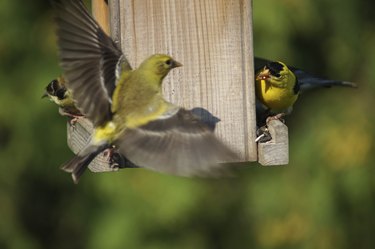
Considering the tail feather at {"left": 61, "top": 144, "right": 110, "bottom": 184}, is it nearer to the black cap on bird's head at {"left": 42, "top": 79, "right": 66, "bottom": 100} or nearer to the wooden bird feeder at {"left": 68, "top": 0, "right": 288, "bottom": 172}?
the wooden bird feeder at {"left": 68, "top": 0, "right": 288, "bottom": 172}

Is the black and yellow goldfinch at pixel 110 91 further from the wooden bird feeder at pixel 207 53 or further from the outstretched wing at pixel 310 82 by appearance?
the outstretched wing at pixel 310 82

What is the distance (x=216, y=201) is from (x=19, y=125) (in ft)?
4.43

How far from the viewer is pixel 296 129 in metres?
6.43

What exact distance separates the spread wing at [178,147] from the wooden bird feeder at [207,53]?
49 centimetres

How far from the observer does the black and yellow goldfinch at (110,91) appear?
339 centimetres

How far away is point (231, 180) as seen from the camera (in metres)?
6.53

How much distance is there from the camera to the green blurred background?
5965 millimetres

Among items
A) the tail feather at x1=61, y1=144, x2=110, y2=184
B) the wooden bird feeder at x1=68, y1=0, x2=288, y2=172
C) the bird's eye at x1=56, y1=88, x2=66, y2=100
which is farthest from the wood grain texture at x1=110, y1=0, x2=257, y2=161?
the bird's eye at x1=56, y1=88, x2=66, y2=100

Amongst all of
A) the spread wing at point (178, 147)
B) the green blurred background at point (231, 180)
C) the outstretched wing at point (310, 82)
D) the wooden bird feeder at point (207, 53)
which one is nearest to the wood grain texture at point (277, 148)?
the wooden bird feeder at point (207, 53)

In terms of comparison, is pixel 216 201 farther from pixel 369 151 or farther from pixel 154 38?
pixel 154 38

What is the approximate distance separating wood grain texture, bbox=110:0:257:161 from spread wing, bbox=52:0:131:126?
0.27 meters

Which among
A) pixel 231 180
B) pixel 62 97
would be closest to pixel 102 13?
pixel 62 97

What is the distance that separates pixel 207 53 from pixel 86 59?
1.83 ft

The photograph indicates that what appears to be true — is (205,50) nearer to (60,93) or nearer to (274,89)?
(274,89)
